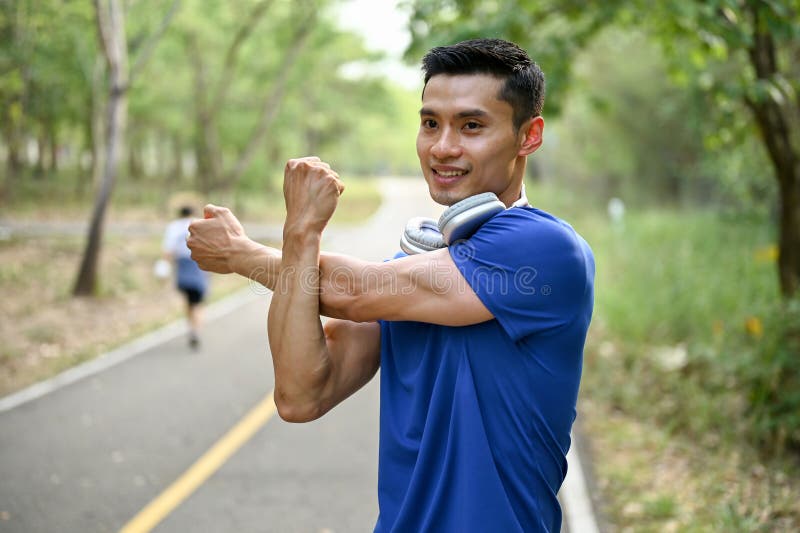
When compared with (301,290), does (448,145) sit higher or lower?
higher

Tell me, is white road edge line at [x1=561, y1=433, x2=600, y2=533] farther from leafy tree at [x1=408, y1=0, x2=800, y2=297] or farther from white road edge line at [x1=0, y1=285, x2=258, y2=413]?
white road edge line at [x1=0, y1=285, x2=258, y2=413]

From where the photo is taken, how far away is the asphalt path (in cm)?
535

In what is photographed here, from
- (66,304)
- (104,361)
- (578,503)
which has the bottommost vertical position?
(66,304)

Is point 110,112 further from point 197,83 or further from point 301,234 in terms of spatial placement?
point 301,234

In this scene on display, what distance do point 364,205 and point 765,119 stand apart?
3634cm

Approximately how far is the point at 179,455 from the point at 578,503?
325 centimetres

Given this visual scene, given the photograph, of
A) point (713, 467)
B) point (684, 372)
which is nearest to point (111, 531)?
point (713, 467)

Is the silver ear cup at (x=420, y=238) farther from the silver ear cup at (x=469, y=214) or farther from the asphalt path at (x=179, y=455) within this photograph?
the asphalt path at (x=179, y=455)

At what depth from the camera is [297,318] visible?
1893 mm

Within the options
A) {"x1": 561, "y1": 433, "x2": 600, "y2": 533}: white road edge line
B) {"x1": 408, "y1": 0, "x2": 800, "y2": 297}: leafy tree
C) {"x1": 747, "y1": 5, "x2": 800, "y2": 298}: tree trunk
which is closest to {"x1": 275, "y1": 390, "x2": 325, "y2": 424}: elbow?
{"x1": 561, "y1": 433, "x2": 600, "y2": 533}: white road edge line

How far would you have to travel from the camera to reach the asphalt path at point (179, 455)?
535cm

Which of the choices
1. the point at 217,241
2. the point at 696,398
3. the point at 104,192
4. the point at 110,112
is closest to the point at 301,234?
the point at 217,241

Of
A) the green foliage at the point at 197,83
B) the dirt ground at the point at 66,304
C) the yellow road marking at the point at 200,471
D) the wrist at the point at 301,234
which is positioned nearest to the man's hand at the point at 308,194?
the wrist at the point at 301,234

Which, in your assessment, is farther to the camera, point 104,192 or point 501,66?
point 104,192
